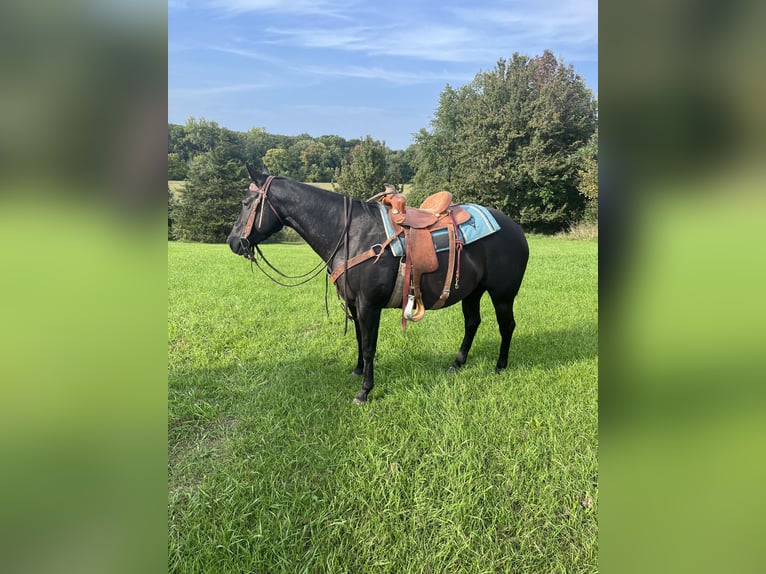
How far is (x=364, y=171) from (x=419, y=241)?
94.6ft

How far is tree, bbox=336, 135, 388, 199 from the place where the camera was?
100 feet

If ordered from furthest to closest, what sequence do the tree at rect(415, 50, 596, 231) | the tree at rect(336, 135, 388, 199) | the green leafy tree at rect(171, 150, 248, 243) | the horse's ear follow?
1. the tree at rect(336, 135, 388, 199)
2. the green leafy tree at rect(171, 150, 248, 243)
3. the tree at rect(415, 50, 596, 231)
4. the horse's ear

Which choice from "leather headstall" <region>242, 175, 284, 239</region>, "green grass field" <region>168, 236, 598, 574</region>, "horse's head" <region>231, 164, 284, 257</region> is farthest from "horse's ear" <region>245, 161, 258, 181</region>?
"green grass field" <region>168, 236, 598, 574</region>

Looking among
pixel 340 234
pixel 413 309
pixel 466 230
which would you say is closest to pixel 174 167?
pixel 340 234

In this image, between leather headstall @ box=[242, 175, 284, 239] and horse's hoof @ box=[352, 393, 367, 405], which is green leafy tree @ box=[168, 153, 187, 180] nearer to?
leather headstall @ box=[242, 175, 284, 239]

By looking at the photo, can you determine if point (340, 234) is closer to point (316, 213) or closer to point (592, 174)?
point (316, 213)

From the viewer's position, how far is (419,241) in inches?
149

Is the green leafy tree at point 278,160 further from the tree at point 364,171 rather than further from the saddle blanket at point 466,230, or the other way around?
the saddle blanket at point 466,230

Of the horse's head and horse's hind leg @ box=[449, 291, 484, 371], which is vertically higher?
the horse's head

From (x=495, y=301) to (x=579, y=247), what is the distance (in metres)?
12.7

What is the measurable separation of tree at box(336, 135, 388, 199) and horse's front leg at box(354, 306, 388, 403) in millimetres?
26489
